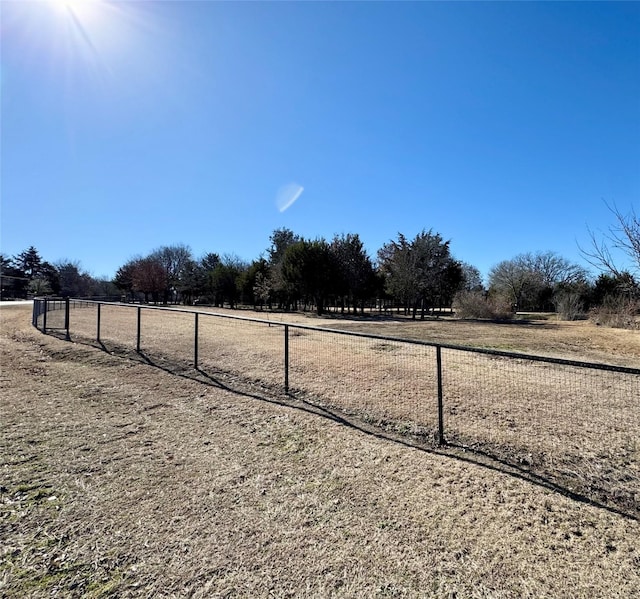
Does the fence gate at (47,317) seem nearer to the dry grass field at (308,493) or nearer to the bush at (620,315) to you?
the dry grass field at (308,493)

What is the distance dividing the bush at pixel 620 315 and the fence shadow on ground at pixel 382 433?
66.0 ft

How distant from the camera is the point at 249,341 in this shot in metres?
9.34

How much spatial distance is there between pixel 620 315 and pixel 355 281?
56.1 ft

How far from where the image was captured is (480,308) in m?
24.1

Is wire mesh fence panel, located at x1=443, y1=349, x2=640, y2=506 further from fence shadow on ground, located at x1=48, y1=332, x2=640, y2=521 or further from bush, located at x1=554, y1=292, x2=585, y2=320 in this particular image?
bush, located at x1=554, y1=292, x2=585, y2=320

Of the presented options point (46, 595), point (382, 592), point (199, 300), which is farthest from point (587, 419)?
point (199, 300)

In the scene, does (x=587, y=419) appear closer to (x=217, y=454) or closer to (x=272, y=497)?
(x=272, y=497)

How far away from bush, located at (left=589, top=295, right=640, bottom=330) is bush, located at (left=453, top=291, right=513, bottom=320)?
4.92 meters

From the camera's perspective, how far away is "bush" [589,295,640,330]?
19.0m

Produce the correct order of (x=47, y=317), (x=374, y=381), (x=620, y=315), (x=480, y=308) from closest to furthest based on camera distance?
1. (x=374, y=381)
2. (x=47, y=317)
3. (x=620, y=315)
4. (x=480, y=308)

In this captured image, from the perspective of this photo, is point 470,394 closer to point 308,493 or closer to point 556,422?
point 556,422

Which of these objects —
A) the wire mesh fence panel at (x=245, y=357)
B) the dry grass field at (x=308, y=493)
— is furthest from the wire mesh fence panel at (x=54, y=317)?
the dry grass field at (x=308, y=493)

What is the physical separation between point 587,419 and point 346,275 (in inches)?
980

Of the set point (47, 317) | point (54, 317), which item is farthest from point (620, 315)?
point (47, 317)
